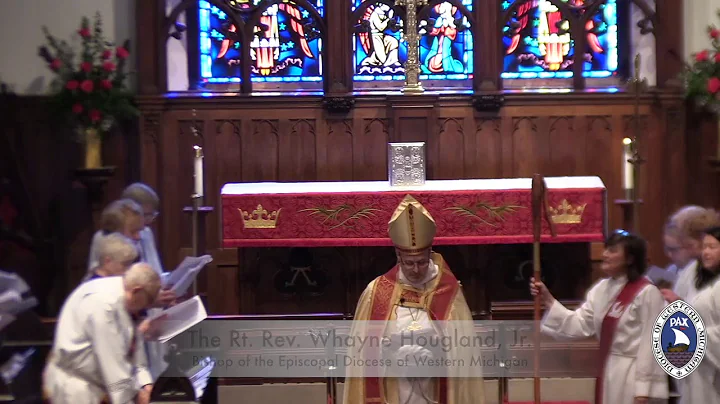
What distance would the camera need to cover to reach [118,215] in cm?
651

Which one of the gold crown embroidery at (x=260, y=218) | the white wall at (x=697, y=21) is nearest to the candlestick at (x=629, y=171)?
the white wall at (x=697, y=21)

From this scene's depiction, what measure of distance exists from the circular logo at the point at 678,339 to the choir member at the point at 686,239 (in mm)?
371

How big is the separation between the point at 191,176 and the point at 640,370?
483cm

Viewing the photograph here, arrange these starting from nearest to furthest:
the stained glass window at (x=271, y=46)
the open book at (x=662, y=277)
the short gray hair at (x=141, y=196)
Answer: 1. the open book at (x=662, y=277)
2. the short gray hair at (x=141, y=196)
3. the stained glass window at (x=271, y=46)

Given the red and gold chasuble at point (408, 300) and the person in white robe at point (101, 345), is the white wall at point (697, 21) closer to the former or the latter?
the red and gold chasuble at point (408, 300)

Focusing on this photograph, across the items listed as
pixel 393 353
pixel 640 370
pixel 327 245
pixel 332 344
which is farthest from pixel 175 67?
pixel 640 370

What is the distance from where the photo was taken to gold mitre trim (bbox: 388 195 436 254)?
5215mm

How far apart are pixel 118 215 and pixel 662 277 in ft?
11.0

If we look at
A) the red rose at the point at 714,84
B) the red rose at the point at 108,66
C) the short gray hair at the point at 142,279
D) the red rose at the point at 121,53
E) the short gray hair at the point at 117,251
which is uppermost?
the red rose at the point at 121,53

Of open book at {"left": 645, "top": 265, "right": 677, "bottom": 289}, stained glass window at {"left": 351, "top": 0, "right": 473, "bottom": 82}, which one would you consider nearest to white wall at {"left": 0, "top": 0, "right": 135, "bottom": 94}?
stained glass window at {"left": 351, "top": 0, "right": 473, "bottom": 82}

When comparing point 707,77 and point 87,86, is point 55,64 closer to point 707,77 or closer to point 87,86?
point 87,86

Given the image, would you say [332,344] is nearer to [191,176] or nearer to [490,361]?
[490,361]

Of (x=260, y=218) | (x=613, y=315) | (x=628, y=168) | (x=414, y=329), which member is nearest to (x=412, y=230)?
(x=414, y=329)

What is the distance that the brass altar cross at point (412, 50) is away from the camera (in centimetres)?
870
